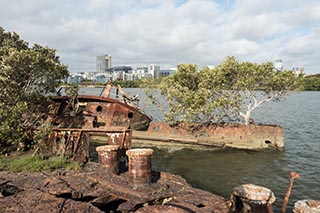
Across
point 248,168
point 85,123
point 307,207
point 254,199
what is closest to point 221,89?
point 248,168

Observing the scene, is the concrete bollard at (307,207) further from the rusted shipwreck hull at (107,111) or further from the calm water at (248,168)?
the rusted shipwreck hull at (107,111)

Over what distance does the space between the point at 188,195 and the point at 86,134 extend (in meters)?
5.28

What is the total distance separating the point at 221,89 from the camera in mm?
17891

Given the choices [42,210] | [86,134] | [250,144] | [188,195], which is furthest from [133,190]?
[250,144]

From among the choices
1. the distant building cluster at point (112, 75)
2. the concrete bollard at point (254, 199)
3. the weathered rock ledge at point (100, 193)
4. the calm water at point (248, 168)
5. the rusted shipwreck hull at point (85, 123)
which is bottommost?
the calm water at point (248, 168)

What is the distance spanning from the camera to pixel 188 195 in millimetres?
7098

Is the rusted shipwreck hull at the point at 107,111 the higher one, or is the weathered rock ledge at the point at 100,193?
the rusted shipwreck hull at the point at 107,111

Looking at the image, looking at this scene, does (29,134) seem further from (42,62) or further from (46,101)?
(42,62)

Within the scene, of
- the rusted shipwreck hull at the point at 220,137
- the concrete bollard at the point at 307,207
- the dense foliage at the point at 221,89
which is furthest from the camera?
the dense foliage at the point at 221,89

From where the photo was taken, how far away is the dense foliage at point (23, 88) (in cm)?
1027

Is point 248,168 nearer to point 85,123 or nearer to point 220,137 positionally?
point 220,137

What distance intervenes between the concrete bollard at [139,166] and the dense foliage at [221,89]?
9.51 metres

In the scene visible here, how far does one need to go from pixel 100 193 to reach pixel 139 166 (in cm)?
133

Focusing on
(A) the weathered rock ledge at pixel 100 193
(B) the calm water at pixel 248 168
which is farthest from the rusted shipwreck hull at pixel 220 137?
(A) the weathered rock ledge at pixel 100 193
